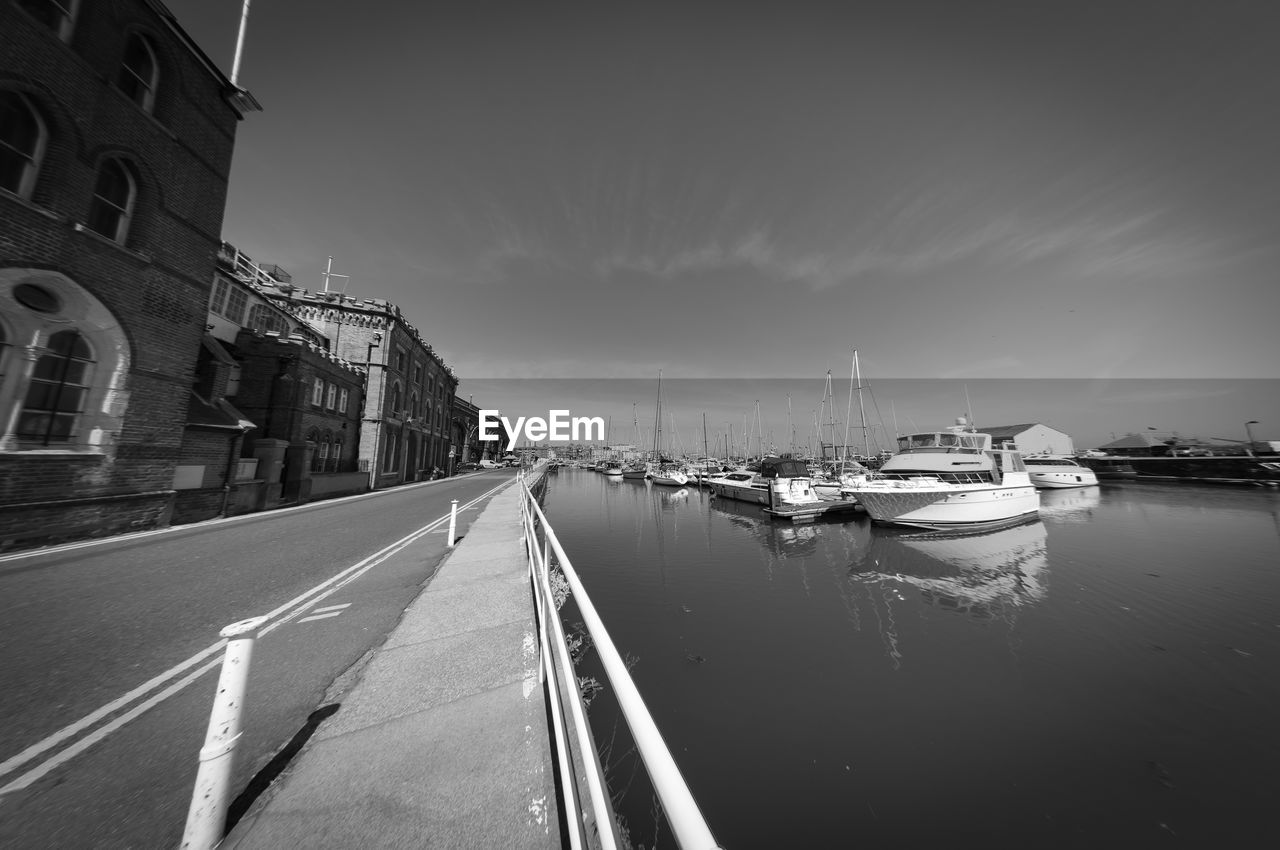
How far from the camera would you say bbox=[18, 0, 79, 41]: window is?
877 centimetres

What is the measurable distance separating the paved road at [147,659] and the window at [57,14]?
11323 mm

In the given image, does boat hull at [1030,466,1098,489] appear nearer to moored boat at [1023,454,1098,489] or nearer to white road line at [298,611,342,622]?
moored boat at [1023,454,1098,489]

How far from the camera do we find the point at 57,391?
9.20 metres

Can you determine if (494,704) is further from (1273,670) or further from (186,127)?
(186,127)

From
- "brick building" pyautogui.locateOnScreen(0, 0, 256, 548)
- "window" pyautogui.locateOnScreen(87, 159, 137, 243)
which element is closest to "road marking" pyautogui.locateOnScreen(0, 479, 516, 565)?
"brick building" pyautogui.locateOnScreen(0, 0, 256, 548)

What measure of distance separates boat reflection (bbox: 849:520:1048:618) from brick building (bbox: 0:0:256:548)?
2008 cm

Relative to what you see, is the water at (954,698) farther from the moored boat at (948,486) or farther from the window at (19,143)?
the window at (19,143)

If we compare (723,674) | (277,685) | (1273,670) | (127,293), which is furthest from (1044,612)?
(127,293)

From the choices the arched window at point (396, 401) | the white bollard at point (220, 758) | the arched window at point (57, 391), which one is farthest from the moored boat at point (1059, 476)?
the arched window at point (57, 391)

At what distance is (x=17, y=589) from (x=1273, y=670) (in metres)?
21.0

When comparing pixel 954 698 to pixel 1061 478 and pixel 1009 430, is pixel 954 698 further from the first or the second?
pixel 1009 430

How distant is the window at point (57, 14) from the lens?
8773 mm

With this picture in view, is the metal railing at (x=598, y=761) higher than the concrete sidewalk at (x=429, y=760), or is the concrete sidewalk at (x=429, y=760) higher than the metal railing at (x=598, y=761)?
the metal railing at (x=598, y=761)

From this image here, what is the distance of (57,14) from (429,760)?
17.4m
